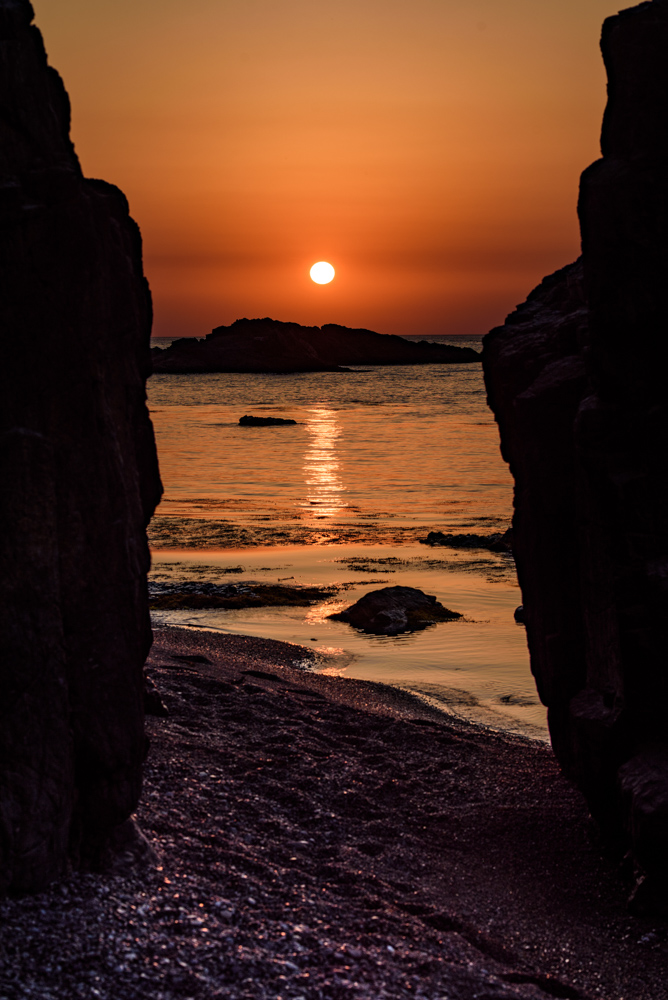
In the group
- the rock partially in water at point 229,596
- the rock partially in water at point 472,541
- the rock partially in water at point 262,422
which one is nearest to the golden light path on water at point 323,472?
the rock partially in water at point 262,422

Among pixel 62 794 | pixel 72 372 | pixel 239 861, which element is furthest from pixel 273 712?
pixel 72 372

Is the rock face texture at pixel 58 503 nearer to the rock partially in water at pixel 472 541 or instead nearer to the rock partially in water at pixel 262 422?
the rock partially in water at pixel 472 541

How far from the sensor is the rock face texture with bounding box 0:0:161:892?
424 centimetres

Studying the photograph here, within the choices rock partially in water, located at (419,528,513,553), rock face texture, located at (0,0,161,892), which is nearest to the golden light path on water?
rock partially in water, located at (419,528,513,553)

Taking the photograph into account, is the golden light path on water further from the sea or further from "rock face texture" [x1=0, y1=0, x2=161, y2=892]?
"rock face texture" [x1=0, y1=0, x2=161, y2=892]

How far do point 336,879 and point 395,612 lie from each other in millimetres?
5986

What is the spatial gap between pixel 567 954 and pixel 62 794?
103 inches

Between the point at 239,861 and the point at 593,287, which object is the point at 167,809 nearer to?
the point at 239,861

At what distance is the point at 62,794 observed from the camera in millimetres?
4363

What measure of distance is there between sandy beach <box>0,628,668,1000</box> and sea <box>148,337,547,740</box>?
1.40 metres

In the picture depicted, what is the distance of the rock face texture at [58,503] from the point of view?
13.9ft

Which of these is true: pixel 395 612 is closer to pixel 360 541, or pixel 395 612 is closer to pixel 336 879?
pixel 336 879

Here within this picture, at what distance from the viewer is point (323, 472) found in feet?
96.6

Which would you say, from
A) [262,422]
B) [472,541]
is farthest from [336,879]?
[262,422]
